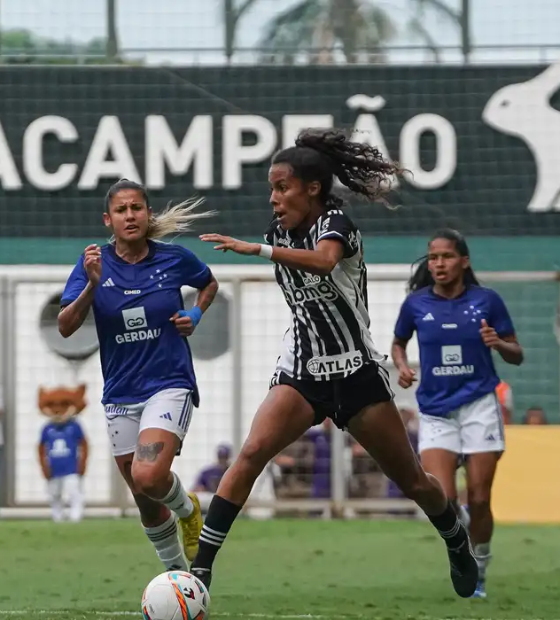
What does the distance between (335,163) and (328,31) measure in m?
12.8

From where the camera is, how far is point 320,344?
7551 mm

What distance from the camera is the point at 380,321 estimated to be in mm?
17891

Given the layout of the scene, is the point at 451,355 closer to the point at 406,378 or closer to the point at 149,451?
the point at 406,378

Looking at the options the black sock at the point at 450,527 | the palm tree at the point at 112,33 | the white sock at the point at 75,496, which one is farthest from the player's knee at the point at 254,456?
the palm tree at the point at 112,33

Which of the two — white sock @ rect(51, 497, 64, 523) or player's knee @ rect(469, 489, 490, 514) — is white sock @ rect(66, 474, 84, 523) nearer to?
white sock @ rect(51, 497, 64, 523)

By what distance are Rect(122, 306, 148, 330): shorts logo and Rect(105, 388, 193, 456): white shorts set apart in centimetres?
39

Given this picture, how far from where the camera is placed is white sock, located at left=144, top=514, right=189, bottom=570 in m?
8.62

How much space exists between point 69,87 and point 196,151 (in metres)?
1.90

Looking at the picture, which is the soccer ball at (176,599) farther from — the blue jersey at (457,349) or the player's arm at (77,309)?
the blue jersey at (457,349)

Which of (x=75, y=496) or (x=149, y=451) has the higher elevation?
(x=149, y=451)

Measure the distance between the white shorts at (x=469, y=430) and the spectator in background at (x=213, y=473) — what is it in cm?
739

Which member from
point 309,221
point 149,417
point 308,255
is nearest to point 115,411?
point 149,417

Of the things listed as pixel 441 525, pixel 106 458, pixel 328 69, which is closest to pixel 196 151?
pixel 328 69

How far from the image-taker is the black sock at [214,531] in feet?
23.6
